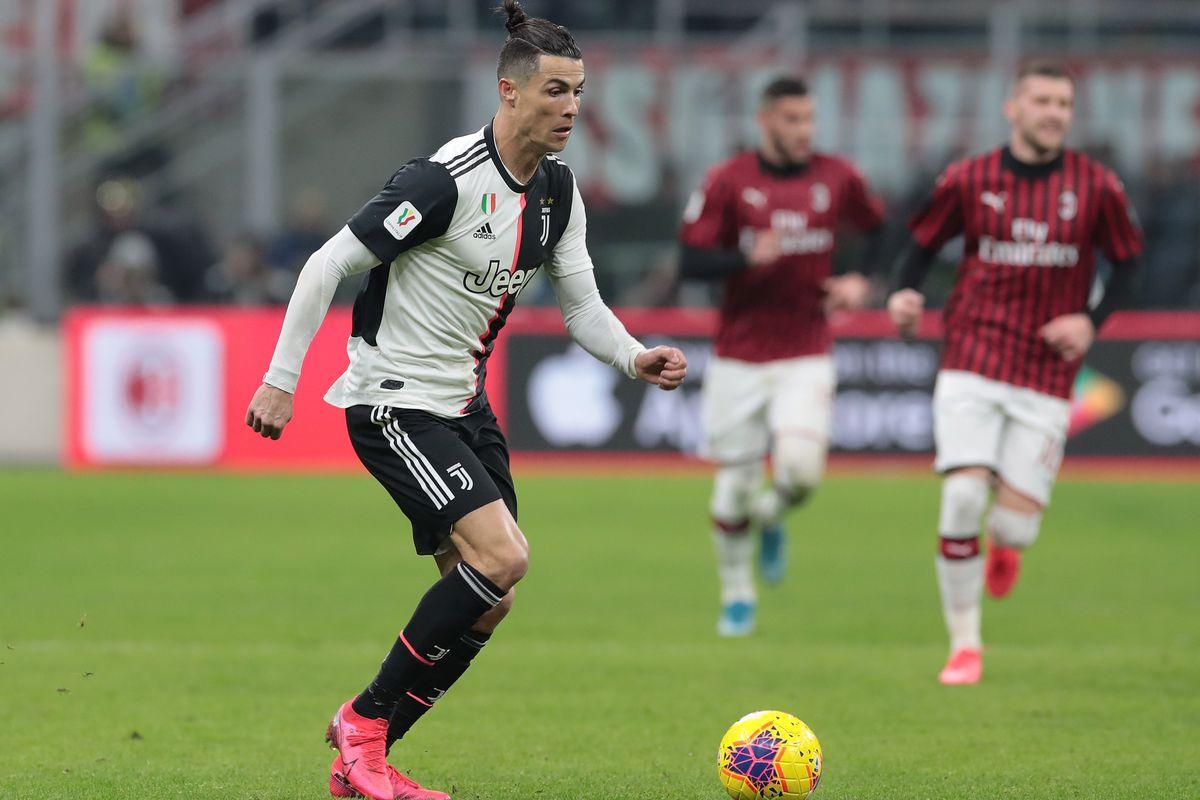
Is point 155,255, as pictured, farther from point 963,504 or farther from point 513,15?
point 513,15

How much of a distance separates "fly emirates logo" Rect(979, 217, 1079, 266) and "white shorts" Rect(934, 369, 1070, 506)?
1.76 feet

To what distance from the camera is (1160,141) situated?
19.6 meters

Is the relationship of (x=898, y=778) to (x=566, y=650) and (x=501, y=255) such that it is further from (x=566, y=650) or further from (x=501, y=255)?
(x=566, y=650)

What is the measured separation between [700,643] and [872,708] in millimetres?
1774

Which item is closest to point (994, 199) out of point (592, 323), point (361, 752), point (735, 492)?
point (735, 492)

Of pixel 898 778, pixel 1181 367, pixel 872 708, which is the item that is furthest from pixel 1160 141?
pixel 898 778

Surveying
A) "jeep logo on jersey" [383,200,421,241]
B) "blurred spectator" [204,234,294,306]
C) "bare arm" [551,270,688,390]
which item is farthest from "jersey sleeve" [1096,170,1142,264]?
"blurred spectator" [204,234,294,306]

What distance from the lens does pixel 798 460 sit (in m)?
9.60

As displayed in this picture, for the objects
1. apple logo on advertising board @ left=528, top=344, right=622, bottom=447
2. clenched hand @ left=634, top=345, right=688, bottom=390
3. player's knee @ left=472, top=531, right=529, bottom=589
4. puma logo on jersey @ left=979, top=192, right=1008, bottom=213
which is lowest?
apple logo on advertising board @ left=528, top=344, right=622, bottom=447

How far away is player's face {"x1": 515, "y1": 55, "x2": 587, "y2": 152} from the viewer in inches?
224

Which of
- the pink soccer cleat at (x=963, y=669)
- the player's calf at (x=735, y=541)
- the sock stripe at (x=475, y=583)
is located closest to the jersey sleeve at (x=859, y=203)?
the player's calf at (x=735, y=541)

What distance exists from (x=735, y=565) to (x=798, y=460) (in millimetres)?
627

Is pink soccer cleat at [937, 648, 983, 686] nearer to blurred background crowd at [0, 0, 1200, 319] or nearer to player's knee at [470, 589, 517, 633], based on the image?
player's knee at [470, 589, 517, 633]

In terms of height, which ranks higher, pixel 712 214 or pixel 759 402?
pixel 712 214
